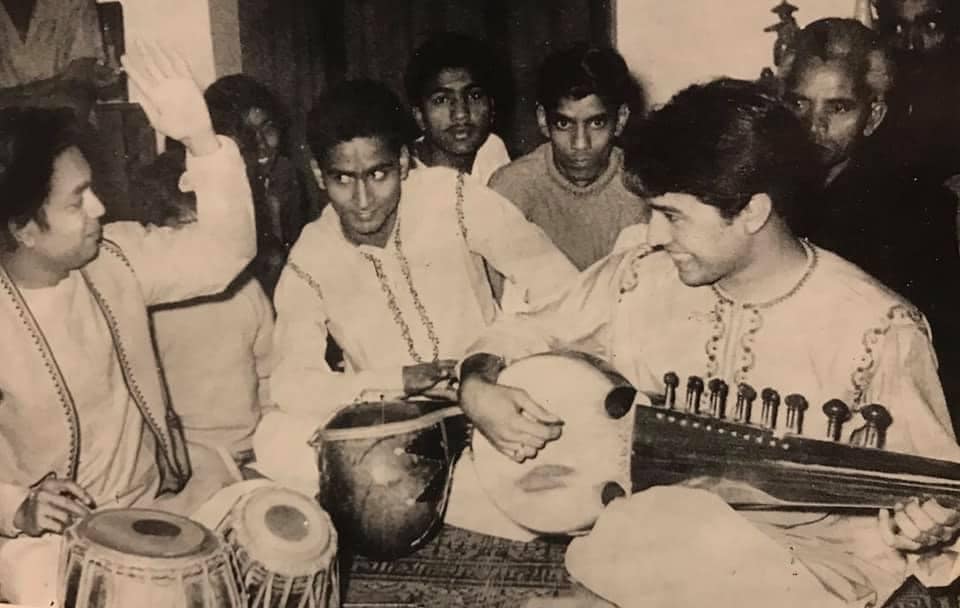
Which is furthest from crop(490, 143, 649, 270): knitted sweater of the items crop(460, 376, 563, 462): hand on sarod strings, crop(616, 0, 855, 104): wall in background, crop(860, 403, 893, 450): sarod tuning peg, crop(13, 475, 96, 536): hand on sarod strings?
crop(13, 475, 96, 536): hand on sarod strings

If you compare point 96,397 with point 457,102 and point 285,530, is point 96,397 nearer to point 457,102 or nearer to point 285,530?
point 285,530

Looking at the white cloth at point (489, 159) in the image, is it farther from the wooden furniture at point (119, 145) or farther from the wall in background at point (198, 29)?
the wooden furniture at point (119, 145)

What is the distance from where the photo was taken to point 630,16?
2285mm

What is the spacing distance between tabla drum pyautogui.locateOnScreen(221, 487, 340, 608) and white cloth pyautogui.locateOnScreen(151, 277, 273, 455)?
27 cm

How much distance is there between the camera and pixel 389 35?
2.45m

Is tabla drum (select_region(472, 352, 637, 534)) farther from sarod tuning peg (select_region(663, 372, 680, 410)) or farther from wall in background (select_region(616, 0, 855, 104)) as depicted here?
wall in background (select_region(616, 0, 855, 104))

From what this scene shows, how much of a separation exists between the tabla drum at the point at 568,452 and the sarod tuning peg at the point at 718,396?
177mm

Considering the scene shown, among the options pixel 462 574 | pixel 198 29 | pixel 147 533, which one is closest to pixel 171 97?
pixel 198 29

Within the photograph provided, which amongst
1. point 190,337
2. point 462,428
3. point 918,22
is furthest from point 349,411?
point 918,22

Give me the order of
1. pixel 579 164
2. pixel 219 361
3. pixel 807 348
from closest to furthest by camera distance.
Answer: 1. pixel 807 348
2. pixel 579 164
3. pixel 219 361

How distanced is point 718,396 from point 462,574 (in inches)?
29.1

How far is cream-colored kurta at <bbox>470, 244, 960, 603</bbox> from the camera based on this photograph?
2229mm

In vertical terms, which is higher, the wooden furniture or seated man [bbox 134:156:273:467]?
the wooden furniture

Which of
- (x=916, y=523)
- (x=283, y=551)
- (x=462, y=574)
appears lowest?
(x=462, y=574)
